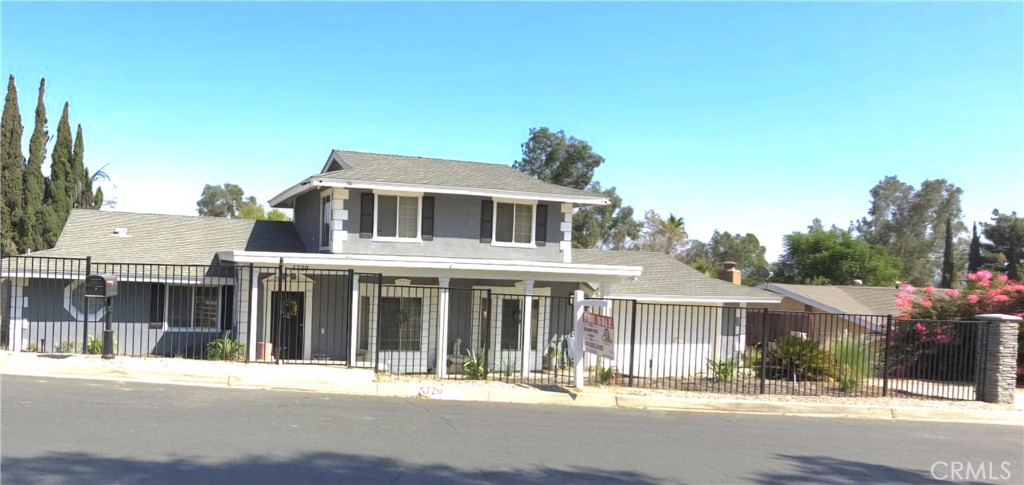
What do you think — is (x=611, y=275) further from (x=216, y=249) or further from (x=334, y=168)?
(x=216, y=249)

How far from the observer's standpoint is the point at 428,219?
729 inches

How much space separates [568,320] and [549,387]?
26.1ft

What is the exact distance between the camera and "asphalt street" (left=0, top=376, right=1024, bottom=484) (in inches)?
254

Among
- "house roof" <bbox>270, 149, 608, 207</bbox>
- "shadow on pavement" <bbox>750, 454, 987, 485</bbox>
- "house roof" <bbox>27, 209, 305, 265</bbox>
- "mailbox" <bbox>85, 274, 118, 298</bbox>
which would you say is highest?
"house roof" <bbox>270, 149, 608, 207</bbox>

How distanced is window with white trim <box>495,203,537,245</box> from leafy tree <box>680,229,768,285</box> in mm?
46643

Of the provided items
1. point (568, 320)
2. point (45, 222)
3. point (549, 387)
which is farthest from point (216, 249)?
point (45, 222)

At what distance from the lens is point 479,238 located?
18.9 meters

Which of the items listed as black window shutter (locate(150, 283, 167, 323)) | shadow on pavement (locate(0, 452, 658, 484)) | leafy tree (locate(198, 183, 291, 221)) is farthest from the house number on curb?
leafy tree (locate(198, 183, 291, 221))

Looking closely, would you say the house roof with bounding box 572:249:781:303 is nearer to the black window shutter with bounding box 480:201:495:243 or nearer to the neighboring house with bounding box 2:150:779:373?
the neighboring house with bounding box 2:150:779:373

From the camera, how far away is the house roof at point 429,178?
17672 millimetres

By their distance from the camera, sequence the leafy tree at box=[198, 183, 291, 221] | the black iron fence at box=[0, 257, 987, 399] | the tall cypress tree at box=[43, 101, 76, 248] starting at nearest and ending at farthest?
the black iron fence at box=[0, 257, 987, 399] → the tall cypress tree at box=[43, 101, 76, 248] → the leafy tree at box=[198, 183, 291, 221]

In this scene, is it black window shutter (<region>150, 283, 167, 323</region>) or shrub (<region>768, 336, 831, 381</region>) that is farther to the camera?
black window shutter (<region>150, 283, 167, 323</region>)

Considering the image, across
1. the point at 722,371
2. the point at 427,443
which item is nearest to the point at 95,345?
the point at 427,443

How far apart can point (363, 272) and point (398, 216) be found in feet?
7.51
